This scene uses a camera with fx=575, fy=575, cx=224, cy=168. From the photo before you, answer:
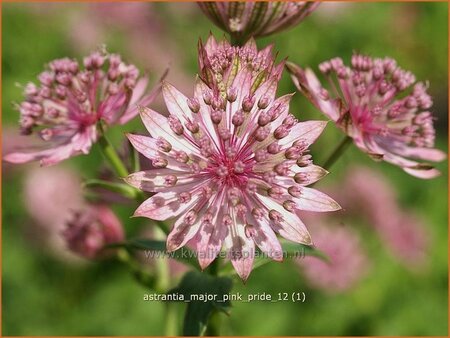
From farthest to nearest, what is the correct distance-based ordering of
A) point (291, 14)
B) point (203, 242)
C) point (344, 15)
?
point (344, 15), point (291, 14), point (203, 242)

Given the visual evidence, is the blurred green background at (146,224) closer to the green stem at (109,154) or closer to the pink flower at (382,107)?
the green stem at (109,154)

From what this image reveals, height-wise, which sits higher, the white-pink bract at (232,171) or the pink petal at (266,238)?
the white-pink bract at (232,171)

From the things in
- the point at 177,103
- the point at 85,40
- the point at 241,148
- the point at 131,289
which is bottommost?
the point at 131,289

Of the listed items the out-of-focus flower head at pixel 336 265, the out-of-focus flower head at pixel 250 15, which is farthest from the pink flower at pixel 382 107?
the out-of-focus flower head at pixel 336 265

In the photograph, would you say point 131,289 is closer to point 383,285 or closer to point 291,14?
point 383,285

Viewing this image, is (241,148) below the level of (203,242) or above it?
above

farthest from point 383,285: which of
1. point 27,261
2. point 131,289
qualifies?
point 27,261

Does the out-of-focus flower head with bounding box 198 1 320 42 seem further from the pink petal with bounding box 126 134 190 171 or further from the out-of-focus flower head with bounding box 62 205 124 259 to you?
the out-of-focus flower head with bounding box 62 205 124 259
